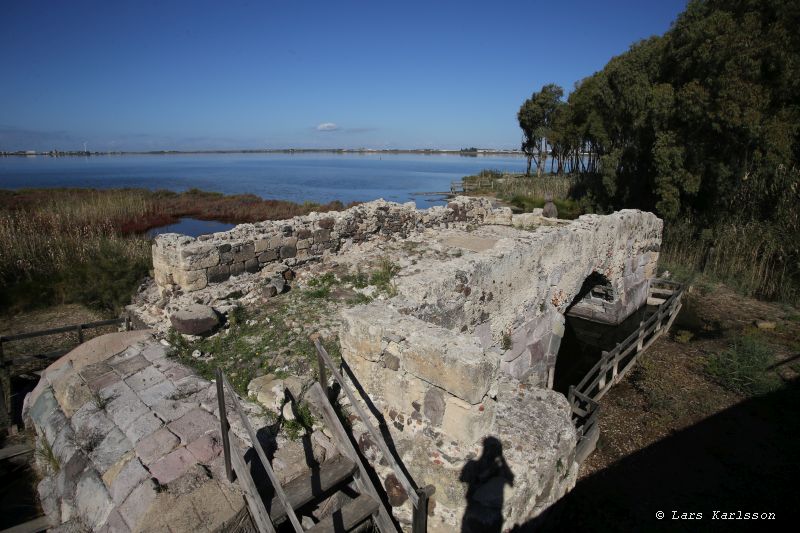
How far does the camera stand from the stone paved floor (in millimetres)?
3047

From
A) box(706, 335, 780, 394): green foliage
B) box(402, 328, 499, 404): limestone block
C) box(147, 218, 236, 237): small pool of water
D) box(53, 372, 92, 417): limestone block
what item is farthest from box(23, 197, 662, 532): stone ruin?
box(147, 218, 236, 237): small pool of water

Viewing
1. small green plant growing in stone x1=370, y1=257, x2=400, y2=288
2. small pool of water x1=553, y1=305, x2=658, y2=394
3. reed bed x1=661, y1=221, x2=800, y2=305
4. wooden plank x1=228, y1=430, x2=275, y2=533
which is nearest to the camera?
wooden plank x1=228, y1=430, x2=275, y2=533

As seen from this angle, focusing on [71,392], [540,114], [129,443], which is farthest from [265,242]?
[540,114]

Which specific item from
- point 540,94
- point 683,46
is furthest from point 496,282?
point 540,94

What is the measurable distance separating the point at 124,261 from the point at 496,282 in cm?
1112

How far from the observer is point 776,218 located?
13.1m

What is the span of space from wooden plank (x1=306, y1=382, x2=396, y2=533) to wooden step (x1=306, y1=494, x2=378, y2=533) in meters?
0.07

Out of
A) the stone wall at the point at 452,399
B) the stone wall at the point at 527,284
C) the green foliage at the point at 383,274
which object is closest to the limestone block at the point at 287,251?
the green foliage at the point at 383,274

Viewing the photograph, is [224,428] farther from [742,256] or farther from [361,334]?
[742,256]

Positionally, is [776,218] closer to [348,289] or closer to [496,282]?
[496,282]

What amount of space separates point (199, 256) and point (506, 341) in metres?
5.33

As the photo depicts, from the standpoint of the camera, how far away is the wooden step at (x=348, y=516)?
301 cm

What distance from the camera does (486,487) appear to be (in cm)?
326

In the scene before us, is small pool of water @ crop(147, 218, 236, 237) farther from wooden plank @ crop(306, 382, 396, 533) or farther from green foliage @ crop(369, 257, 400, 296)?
wooden plank @ crop(306, 382, 396, 533)
